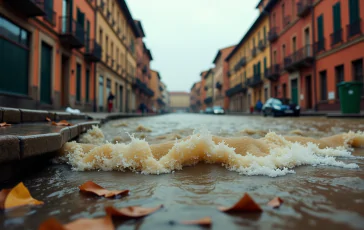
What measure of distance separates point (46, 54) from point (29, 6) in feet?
10.1

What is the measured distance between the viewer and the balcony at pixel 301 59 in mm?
19859

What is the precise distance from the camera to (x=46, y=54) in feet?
42.1

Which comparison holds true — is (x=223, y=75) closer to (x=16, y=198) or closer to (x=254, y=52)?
(x=254, y=52)

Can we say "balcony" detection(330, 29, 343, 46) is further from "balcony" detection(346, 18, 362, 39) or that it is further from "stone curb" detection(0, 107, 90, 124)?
"stone curb" detection(0, 107, 90, 124)

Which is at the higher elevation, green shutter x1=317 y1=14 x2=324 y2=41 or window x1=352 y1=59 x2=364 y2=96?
green shutter x1=317 y1=14 x2=324 y2=41

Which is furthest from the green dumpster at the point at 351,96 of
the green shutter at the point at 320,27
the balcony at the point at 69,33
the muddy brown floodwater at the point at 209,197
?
the balcony at the point at 69,33

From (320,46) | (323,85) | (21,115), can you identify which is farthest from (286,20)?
(21,115)

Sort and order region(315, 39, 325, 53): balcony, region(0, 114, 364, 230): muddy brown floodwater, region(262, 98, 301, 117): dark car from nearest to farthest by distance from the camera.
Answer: region(0, 114, 364, 230): muddy brown floodwater < region(262, 98, 301, 117): dark car < region(315, 39, 325, 53): balcony

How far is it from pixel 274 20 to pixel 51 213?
30228 millimetres

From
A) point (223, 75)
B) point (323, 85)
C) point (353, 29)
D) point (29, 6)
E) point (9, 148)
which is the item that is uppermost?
point (223, 75)

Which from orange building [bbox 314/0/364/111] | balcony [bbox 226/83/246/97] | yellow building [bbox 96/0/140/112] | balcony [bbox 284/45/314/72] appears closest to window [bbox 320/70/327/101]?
orange building [bbox 314/0/364/111]

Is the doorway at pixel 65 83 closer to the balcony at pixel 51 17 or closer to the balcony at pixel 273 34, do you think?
the balcony at pixel 51 17

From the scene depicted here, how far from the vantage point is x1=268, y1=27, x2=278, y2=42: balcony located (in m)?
27.1

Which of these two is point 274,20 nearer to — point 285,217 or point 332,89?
point 332,89
